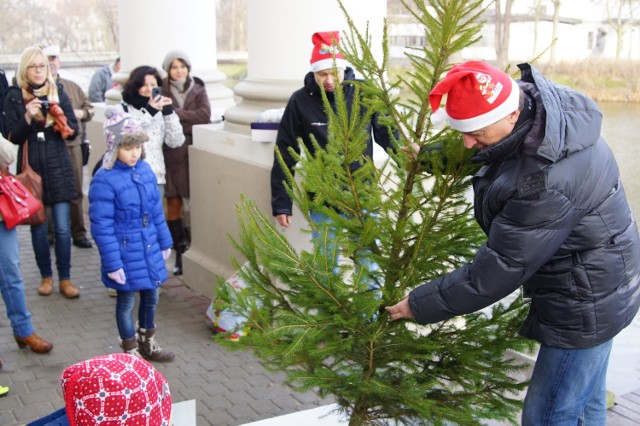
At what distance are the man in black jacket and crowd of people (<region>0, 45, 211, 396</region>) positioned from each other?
0.84m

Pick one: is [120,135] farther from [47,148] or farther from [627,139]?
[627,139]

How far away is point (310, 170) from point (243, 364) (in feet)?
9.17

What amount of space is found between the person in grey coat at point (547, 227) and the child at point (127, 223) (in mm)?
2690

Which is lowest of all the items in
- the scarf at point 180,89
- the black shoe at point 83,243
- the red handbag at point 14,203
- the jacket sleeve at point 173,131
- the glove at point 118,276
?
the black shoe at point 83,243

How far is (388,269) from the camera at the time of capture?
3094mm

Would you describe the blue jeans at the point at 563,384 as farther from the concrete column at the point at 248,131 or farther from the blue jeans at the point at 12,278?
the blue jeans at the point at 12,278

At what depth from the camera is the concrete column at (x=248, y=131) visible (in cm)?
611

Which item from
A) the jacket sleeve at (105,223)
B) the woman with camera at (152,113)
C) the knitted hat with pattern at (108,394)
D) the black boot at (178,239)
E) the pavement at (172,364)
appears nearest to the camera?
the knitted hat with pattern at (108,394)

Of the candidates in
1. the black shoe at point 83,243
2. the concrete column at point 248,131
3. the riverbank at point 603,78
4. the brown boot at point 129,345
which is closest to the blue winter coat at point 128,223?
the brown boot at point 129,345

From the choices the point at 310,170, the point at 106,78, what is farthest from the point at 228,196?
the point at 106,78

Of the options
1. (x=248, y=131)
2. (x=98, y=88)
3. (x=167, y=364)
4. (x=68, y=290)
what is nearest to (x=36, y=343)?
(x=167, y=364)

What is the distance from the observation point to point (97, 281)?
742 centimetres

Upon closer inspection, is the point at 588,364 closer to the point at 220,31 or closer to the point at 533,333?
the point at 533,333

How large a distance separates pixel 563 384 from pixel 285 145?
2.80 metres
